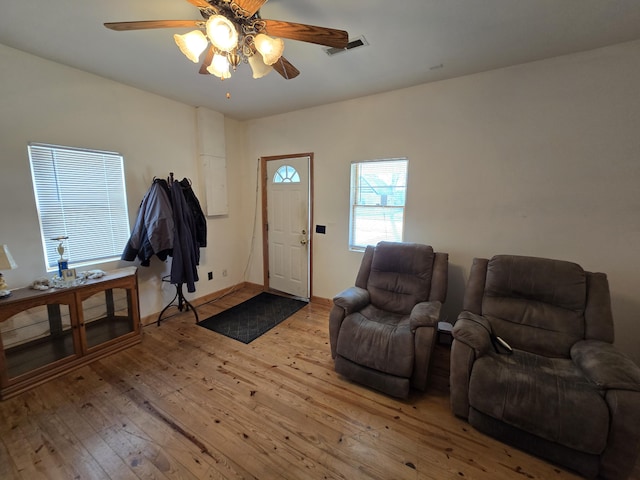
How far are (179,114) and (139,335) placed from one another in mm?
2600

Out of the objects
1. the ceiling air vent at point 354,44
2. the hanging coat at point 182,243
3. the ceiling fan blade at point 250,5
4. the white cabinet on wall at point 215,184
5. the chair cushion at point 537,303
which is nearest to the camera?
the ceiling fan blade at point 250,5

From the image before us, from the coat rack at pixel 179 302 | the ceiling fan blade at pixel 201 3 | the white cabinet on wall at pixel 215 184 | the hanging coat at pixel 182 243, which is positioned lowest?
the coat rack at pixel 179 302

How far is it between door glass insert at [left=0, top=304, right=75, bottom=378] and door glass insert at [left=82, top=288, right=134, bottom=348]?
0.46 ft

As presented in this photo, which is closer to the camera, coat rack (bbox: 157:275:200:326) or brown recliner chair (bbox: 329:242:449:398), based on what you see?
brown recliner chair (bbox: 329:242:449:398)

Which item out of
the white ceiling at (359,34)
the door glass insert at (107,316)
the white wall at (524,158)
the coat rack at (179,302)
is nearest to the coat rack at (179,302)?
the coat rack at (179,302)

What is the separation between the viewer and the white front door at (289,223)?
11.7 ft

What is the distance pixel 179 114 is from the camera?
319 cm

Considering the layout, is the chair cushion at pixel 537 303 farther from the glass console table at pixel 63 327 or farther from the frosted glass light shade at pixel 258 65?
the glass console table at pixel 63 327

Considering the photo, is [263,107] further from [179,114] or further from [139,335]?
[139,335]

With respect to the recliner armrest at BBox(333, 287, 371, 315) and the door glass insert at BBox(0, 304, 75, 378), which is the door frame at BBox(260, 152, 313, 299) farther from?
the door glass insert at BBox(0, 304, 75, 378)

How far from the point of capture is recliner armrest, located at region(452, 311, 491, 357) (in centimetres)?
164

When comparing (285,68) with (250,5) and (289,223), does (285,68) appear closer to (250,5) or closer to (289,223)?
(250,5)

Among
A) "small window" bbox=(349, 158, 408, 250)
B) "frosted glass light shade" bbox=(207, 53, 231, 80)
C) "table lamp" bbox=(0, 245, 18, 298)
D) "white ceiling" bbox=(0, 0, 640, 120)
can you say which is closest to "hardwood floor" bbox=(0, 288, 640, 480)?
"table lamp" bbox=(0, 245, 18, 298)

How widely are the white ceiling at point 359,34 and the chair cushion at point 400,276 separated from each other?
163 centimetres
